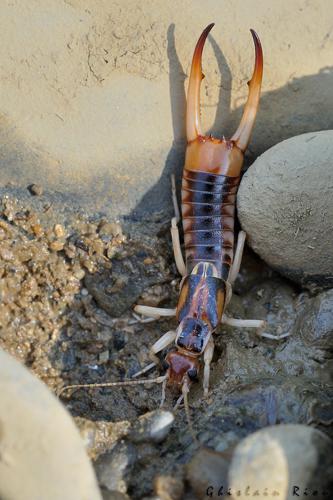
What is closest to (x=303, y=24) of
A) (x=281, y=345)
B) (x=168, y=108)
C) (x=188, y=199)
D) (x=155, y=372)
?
(x=168, y=108)

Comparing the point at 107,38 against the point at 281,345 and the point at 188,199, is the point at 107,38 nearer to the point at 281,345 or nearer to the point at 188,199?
the point at 188,199

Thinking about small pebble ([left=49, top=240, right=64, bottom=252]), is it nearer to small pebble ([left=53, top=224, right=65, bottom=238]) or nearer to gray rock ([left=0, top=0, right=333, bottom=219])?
small pebble ([left=53, top=224, right=65, bottom=238])

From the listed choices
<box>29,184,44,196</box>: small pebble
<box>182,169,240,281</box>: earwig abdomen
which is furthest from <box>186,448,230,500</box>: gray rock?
<box>29,184,44,196</box>: small pebble

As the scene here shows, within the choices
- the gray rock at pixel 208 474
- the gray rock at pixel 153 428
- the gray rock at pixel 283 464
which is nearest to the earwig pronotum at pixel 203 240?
the gray rock at pixel 153 428

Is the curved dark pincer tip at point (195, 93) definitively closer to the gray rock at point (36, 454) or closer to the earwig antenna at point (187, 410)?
the earwig antenna at point (187, 410)

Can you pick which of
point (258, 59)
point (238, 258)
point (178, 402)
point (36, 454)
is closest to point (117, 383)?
point (178, 402)

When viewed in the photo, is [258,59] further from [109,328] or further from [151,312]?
[109,328]

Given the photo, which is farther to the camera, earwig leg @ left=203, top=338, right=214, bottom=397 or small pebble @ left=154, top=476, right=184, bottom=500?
earwig leg @ left=203, top=338, right=214, bottom=397
